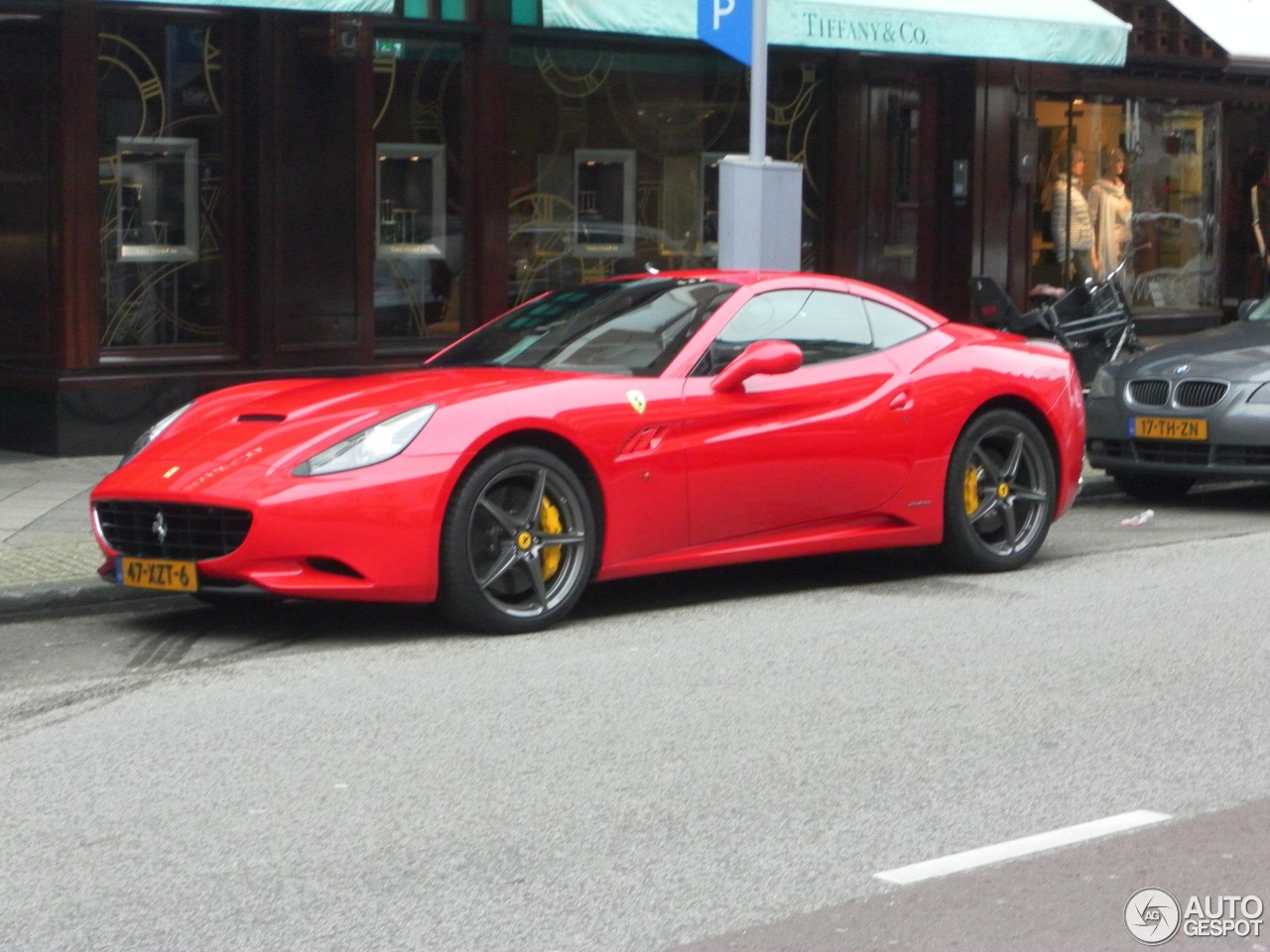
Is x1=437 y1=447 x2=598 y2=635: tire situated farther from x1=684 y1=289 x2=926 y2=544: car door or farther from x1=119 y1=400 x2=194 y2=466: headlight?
x1=119 y1=400 x2=194 y2=466: headlight

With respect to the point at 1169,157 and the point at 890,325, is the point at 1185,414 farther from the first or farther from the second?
the point at 1169,157

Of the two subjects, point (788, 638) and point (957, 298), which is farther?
point (957, 298)

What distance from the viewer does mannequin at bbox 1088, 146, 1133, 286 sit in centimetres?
1941

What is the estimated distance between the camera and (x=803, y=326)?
862 centimetres

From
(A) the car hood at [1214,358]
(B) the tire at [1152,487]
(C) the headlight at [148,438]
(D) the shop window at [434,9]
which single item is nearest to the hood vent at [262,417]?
(C) the headlight at [148,438]

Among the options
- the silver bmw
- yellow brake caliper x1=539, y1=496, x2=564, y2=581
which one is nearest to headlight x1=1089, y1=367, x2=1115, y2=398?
the silver bmw

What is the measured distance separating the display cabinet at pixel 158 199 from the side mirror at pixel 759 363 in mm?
6482

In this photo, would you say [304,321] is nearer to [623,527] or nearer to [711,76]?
[711,76]

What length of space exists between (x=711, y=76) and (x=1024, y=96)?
348 centimetres

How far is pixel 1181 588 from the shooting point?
866cm

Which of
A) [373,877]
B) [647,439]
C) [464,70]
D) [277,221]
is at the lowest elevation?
[373,877]

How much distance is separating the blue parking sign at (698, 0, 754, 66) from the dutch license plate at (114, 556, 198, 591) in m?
6.50

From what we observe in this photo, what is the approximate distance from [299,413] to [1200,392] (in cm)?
581

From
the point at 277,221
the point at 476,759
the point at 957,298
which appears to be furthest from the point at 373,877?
the point at 957,298
